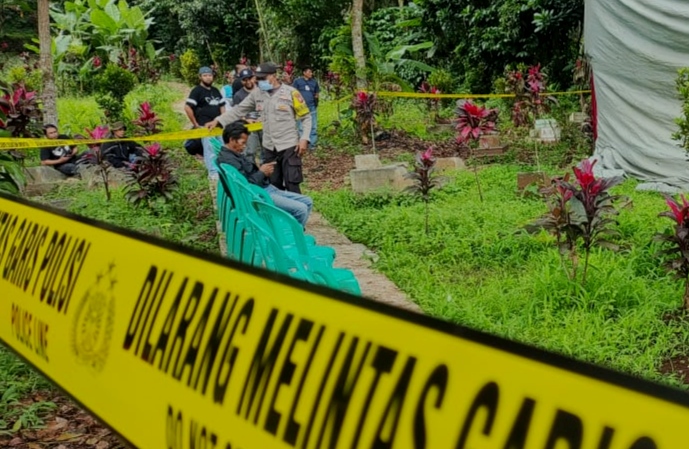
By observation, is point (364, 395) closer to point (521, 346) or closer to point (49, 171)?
point (521, 346)

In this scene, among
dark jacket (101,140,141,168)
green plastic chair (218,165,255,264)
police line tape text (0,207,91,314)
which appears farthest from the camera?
dark jacket (101,140,141,168)

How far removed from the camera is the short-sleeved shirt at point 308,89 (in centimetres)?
1310

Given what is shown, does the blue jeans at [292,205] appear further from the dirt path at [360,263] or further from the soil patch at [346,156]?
the soil patch at [346,156]

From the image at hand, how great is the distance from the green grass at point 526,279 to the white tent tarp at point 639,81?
129cm

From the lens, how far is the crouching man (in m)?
5.42

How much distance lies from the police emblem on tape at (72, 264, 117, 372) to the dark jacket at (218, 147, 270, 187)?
320 cm

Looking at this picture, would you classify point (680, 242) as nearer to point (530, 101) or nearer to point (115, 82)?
point (530, 101)

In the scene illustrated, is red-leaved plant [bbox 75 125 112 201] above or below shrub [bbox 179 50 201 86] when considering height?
below

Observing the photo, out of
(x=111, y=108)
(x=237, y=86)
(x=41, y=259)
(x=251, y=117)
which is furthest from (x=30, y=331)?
(x=111, y=108)

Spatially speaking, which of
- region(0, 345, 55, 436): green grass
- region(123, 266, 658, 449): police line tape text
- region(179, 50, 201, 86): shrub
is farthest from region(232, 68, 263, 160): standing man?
region(179, 50, 201, 86): shrub

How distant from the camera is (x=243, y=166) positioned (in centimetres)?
551

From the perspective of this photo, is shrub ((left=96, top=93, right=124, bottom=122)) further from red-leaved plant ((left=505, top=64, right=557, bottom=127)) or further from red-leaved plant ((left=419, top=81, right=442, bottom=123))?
red-leaved plant ((left=505, top=64, right=557, bottom=127))

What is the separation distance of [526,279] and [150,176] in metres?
4.31

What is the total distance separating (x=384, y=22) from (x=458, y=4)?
579cm
